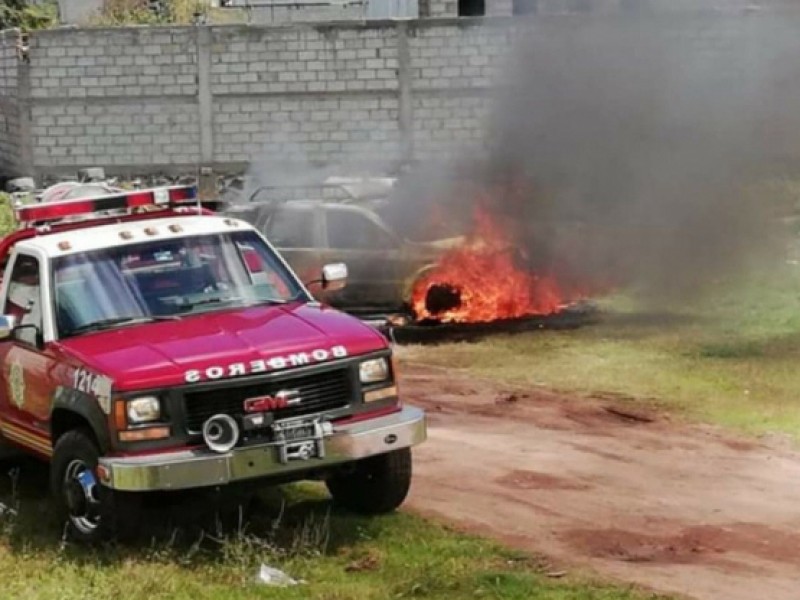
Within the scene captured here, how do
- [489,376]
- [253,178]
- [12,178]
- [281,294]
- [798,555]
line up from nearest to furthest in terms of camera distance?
[798,555]
[281,294]
[489,376]
[253,178]
[12,178]

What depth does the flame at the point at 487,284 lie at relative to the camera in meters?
14.8

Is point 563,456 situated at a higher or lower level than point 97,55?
lower

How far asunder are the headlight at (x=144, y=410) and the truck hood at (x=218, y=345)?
67 mm

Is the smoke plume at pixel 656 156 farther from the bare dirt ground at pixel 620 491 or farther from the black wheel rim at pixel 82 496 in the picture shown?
the black wheel rim at pixel 82 496

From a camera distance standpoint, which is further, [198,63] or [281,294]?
[198,63]

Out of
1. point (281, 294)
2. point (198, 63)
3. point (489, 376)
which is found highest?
point (198, 63)

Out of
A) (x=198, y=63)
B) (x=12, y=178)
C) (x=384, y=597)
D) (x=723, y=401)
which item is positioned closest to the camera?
(x=384, y=597)

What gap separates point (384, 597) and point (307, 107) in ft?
54.9

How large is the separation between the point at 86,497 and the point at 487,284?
8523 millimetres

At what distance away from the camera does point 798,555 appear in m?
6.85

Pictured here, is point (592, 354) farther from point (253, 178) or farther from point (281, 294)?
point (253, 178)

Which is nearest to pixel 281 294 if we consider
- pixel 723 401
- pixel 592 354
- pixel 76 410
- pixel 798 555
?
pixel 76 410

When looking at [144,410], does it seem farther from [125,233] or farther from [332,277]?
[332,277]

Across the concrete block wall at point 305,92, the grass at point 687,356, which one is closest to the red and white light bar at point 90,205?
the grass at point 687,356
